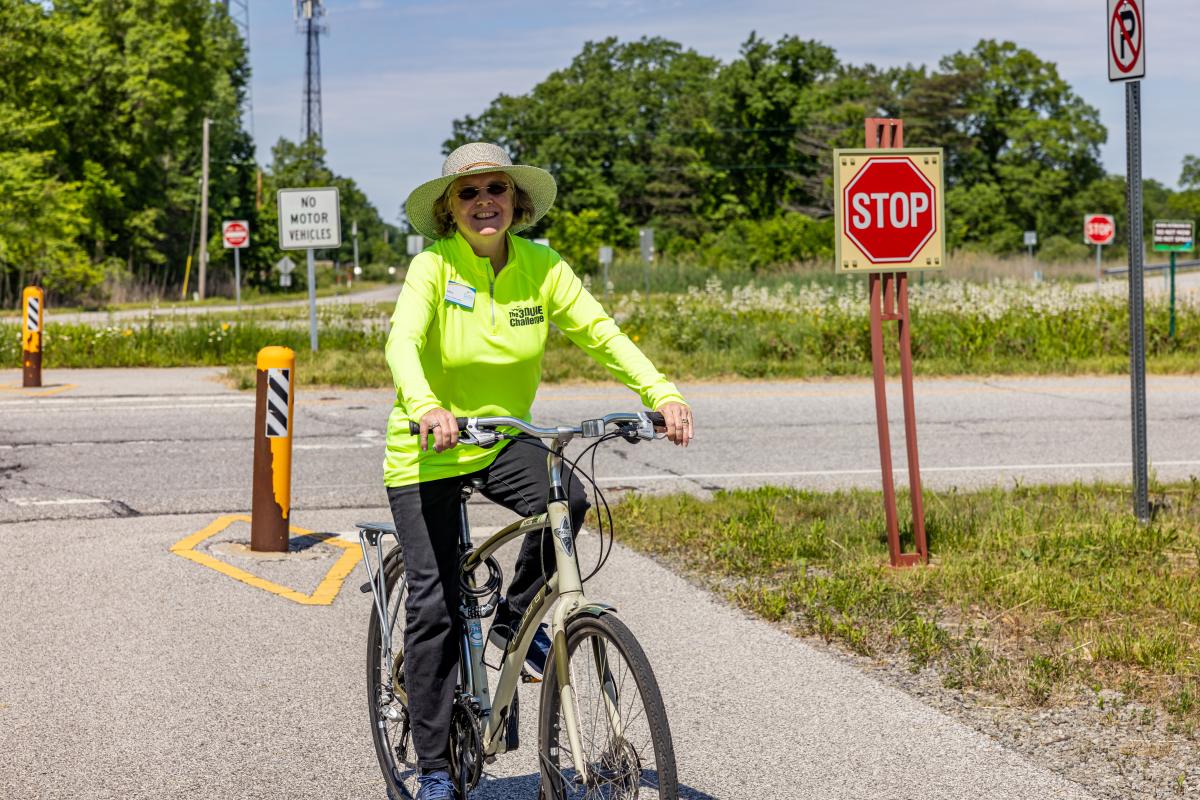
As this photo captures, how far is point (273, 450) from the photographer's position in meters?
7.63

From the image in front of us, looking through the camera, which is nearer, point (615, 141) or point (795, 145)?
point (795, 145)

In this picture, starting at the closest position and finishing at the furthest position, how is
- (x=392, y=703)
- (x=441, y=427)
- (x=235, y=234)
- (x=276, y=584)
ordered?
(x=441, y=427), (x=392, y=703), (x=276, y=584), (x=235, y=234)

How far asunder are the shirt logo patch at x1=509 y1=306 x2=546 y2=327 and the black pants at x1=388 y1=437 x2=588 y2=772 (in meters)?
0.34

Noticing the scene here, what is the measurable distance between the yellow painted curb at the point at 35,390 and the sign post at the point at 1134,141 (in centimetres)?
1329

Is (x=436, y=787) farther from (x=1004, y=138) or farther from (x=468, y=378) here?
(x=1004, y=138)

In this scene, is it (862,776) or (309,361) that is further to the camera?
(309,361)

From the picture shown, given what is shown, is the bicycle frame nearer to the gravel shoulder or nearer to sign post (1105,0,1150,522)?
the gravel shoulder

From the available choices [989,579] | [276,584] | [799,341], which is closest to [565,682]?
[989,579]

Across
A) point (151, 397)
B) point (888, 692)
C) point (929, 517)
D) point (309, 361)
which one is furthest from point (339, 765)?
point (309, 361)

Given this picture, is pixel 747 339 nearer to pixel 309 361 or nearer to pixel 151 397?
pixel 309 361

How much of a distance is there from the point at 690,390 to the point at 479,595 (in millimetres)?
13609

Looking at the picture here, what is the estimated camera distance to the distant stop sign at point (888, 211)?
266 inches

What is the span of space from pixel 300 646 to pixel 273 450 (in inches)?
74.7

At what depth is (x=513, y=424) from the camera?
3402mm
